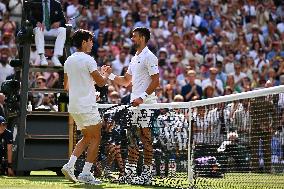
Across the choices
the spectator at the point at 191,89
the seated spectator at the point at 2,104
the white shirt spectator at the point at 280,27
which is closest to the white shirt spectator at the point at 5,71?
the seated spectator at the point at 2,104

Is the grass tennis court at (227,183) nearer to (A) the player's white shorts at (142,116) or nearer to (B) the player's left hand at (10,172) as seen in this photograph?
(A) the player's white shorts at (142,116)

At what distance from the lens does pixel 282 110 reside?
436 inches

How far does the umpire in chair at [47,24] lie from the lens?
15992mm

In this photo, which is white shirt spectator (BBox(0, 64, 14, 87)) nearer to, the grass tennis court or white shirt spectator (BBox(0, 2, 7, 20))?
white shirt spectator (BBox(0, 2, 7, 20))

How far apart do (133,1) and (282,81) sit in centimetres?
695

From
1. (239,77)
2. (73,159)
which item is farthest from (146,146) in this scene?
(239,77)

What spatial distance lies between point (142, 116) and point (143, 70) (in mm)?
682

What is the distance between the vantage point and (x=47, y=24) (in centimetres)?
1595

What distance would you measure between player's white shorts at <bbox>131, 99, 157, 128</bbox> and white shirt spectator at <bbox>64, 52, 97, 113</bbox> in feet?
2.74

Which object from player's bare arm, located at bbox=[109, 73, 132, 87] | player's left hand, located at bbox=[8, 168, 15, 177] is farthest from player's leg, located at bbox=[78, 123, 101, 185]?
player's left hand, located at bbox=[8, 168, 15, 177]

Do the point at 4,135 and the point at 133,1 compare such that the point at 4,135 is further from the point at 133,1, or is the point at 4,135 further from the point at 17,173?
the point at 133,1

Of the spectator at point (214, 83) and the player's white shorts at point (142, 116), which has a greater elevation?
the spectator at point (214, 83)

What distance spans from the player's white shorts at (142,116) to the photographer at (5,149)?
11.8 ft

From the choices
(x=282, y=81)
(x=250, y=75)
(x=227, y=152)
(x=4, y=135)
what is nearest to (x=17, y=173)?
(x=4, y=135)
